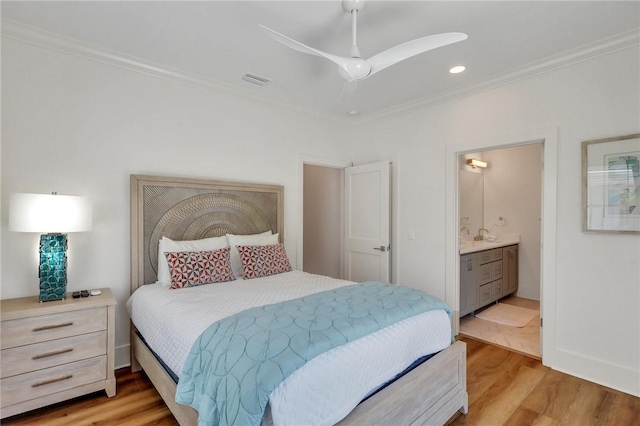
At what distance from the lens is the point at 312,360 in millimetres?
1421

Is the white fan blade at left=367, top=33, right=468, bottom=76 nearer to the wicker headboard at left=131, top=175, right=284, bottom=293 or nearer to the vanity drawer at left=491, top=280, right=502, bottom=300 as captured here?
the wicker headboard at left=131, top=175, right=284, bottom=293

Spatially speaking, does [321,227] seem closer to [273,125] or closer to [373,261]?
[373,261]

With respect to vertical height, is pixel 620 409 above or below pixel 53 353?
below

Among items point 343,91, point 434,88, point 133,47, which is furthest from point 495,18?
point 133,47

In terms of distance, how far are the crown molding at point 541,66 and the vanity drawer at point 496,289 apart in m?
2.56

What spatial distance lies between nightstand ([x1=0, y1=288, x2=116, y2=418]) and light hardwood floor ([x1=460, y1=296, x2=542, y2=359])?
3.41 meters

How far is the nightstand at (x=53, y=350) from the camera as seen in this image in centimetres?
201

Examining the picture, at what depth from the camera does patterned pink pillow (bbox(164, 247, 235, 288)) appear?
261cm

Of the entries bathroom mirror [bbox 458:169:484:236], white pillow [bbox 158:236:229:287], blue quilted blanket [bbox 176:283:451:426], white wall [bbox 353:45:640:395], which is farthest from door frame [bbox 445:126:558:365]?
white pillow [bbox 158:236:229:287]

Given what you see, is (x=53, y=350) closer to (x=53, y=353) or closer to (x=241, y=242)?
(x=53, y=353)

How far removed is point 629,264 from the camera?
7.96 ft

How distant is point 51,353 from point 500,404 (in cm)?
308

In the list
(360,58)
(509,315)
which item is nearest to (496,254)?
(509,315)

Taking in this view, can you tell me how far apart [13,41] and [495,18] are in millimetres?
3445
